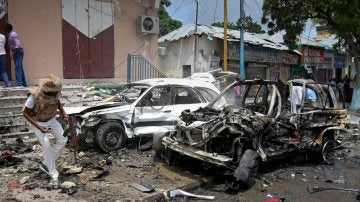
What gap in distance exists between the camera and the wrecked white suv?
31.2ft

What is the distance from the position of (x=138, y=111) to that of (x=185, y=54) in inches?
551

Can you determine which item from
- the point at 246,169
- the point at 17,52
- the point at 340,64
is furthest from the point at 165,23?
the point at 246,169

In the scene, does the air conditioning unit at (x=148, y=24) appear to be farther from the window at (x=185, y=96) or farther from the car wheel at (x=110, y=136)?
the car wheel at (x=110, y=136)

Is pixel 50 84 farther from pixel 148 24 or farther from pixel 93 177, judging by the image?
pixel 148 24

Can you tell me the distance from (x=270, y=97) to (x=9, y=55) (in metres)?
8.45

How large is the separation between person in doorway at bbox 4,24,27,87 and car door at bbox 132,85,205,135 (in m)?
4.68

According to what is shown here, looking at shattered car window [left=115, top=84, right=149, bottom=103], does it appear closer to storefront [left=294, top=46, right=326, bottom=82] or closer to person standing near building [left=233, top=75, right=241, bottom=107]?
person standing near building [left=233, top=75, right=241, bottom=107]

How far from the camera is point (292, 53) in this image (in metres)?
28.7

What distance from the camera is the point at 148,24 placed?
56.2 feet

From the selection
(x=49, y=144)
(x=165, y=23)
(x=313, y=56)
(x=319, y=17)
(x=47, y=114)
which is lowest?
(x=49, y=144)

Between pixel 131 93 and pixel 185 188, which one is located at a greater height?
pixel 131 93

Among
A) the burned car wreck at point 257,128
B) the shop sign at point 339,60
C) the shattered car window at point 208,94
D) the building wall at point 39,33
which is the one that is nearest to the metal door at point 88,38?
the building wall at point 39,33

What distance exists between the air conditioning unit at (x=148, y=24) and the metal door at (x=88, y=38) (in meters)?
1.22

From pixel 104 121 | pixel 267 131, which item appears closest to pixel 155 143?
pixel 104 121
